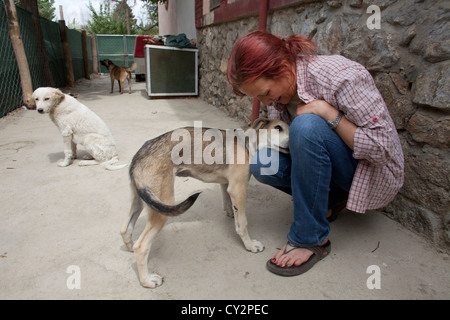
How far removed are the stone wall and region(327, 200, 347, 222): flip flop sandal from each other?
1.26 feet

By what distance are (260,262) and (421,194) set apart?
1226 mm

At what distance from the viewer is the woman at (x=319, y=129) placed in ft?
5.30

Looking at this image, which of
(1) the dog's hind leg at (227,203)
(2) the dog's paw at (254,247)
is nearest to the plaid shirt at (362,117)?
(2) the dog's paw at (254,247)

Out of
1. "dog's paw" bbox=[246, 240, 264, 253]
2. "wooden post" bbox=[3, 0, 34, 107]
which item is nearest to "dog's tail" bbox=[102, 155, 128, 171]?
"dog's paw" bbox=[246, 240, 264, 253]

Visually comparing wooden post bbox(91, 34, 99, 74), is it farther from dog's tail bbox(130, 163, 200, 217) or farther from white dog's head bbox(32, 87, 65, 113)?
dog's tail bbox(130, 163, 200, 217)

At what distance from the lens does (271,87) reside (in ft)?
5.71

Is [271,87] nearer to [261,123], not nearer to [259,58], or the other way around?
[259,58]

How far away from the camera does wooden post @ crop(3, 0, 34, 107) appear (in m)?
6.02

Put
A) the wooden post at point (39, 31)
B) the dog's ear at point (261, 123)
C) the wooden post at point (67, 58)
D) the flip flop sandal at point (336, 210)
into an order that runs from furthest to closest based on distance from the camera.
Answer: the wooden post at point (67, 58), the wooden post at point (39, 31), the flip flop sandal at point (336, 210), the dog's ear at point (261, 123)

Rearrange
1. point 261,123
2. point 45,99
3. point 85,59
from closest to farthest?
point 261,123 < point 45,99 < point 85,59

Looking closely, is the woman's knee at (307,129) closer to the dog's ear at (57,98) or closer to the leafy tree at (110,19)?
the dog's ear at (57,98)

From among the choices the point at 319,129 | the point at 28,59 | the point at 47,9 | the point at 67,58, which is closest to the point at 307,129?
the point at 319,129

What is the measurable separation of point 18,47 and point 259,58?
6755 mm

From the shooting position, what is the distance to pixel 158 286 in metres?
1.77
